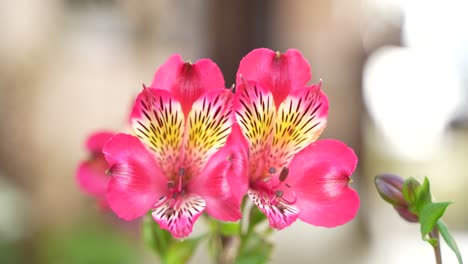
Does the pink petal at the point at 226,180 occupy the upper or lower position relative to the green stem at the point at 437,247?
upper

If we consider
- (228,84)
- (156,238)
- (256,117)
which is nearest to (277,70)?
(256,117)

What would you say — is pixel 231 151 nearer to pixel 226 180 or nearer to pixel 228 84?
pixel 226 180

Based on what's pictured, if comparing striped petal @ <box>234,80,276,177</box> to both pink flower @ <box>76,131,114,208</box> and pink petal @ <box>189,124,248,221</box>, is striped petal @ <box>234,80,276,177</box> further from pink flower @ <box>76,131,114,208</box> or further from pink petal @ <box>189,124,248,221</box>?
pink flower @ <box>76,131,114,208</box>

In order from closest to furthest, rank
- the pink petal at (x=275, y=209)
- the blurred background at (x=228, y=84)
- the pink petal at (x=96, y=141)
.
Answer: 1. the pink petal at (x=275, y=209)
2. the pink petal at (x=96, y=141)
3. the blurred background at (x=228, y=84)

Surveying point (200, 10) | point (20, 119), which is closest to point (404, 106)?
point (200, 10)

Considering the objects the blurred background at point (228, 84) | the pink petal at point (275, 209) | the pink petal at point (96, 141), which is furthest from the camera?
the blurred background at point (228, 84)

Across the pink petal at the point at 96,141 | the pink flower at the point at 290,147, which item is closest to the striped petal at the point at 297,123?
the pink flower at the point at 290,147

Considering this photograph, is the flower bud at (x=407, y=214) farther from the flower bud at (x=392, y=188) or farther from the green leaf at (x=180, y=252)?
the green leaf at (x=180, y=252)
